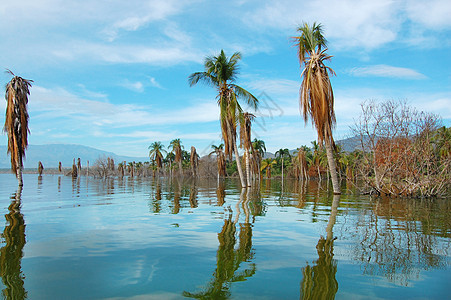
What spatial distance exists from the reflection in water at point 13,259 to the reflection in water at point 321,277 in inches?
141

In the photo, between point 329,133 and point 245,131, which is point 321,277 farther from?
point 245,131

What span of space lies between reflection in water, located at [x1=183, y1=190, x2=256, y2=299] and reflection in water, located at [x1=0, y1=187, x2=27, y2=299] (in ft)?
7.10

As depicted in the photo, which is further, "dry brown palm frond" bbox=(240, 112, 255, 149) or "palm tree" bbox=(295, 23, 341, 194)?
"dry brown palm frond" bbox=(240, 112, 255, 149)

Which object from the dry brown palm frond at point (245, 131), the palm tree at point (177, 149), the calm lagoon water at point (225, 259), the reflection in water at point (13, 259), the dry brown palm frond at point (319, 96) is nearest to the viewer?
the reflection in water at point (13, 259)

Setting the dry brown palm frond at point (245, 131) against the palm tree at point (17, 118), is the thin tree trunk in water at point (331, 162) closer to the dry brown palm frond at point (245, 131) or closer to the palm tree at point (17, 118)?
the dry brown palm frond at point (245, 131)

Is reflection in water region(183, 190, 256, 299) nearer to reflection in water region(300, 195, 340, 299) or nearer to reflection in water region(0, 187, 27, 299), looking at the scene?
reflection in water region(300, 195, 340, 299)

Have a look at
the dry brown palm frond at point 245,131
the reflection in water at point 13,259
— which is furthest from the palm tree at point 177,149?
the reflection in water at point 13,259

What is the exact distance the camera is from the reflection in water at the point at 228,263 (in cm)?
433

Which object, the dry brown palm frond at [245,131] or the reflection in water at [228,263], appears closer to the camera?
the reflection in water at [228,263]

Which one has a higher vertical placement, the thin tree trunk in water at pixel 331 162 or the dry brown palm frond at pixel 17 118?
the dry brown palm frond at pixel 17 118

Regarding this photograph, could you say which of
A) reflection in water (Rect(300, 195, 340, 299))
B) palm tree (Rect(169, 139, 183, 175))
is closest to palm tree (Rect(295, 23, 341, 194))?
reflection in water (Rect(300, 195, 340, 299))

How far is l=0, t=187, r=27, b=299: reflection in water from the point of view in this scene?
4.25 m

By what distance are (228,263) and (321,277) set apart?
152cm

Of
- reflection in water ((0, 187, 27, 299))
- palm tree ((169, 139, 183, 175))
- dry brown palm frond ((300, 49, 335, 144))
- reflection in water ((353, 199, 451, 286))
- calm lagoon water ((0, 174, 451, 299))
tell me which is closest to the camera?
reflection in water ((0, 187, 27, 299))
